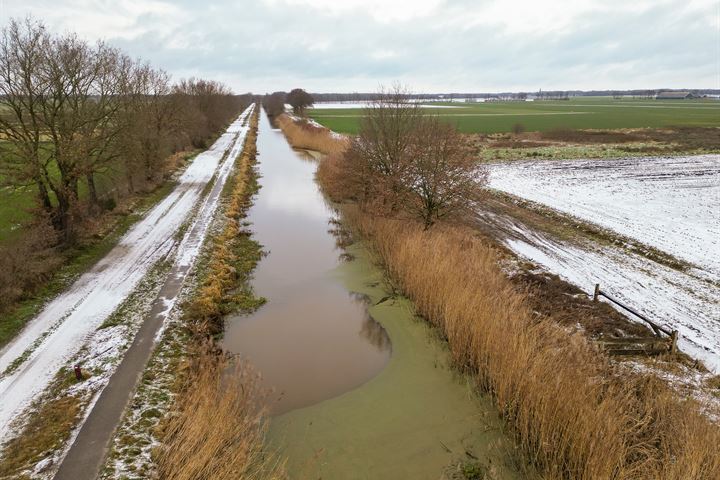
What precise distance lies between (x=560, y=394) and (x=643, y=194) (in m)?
26.9

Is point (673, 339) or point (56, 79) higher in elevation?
point (56, 79)

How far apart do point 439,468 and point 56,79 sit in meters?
20.6

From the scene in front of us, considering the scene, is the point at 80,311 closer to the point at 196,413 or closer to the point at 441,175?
the point at 196,413

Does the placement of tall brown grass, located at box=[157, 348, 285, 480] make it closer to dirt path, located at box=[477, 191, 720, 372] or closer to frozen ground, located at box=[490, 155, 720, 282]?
dirt path, located at box=[477, 191, 720, 372]

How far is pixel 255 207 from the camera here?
2855 centimetres

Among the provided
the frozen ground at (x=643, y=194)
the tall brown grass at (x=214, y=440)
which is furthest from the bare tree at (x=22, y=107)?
the frozen ground at (x=643, y=194)

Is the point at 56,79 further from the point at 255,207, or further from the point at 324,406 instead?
the point at 324,406

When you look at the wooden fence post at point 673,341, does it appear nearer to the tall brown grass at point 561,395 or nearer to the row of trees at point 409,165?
the tall brown grass at point 561,395

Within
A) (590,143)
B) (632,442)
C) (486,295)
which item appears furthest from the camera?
(590,143)

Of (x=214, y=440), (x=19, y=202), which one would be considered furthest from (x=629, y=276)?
(x=19, y=202)

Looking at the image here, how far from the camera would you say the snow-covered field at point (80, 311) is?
949cm

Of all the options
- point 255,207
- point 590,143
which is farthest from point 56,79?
point 590,143

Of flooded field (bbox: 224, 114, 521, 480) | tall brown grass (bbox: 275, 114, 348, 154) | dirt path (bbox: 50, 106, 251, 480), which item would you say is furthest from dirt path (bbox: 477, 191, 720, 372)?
tall brown grass (bbox: 275, 114, 348, 154)

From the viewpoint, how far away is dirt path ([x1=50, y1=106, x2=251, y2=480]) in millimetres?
7379
